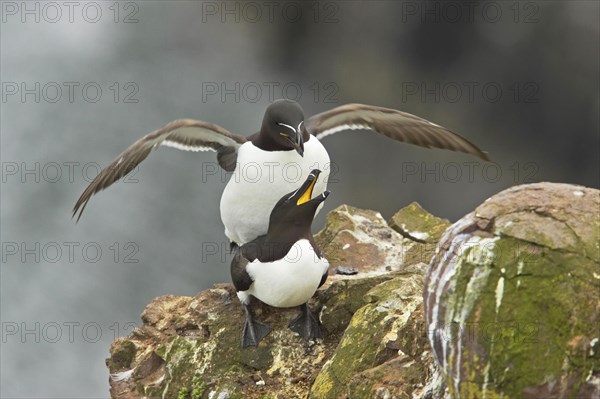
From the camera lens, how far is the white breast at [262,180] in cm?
793

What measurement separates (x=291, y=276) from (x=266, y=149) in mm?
1225

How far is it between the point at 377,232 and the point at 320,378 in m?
2.76

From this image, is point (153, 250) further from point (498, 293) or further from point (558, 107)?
point (498, 293)

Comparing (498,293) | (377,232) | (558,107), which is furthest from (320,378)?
(558,107)

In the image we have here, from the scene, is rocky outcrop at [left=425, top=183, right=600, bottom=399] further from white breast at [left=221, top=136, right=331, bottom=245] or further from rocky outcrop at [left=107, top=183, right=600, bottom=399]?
white breast at [left=221, top=136, right=331, bottom=245]

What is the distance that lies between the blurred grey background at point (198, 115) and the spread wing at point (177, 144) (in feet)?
22.2

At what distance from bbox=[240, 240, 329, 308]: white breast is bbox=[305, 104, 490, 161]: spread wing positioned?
1.75m

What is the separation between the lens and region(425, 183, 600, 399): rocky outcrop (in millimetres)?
5215

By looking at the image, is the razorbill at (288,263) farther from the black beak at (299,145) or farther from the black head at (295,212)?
the black beak at (299,145)

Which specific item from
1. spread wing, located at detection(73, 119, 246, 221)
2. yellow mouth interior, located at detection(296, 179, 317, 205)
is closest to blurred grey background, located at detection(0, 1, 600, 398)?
spread wing, located at detection(73, 119, 246, 221)

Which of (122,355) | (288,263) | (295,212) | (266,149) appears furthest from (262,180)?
(122,355)

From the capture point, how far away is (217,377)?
772cm

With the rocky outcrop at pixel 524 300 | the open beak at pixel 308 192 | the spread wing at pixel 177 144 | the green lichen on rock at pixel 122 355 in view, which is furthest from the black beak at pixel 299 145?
the green lichen on rock at pixel 122 355

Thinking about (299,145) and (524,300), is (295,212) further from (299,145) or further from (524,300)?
(524,300)
